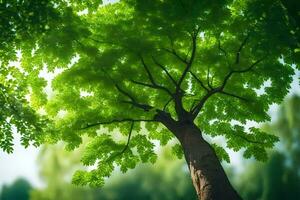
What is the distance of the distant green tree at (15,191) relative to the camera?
131ft

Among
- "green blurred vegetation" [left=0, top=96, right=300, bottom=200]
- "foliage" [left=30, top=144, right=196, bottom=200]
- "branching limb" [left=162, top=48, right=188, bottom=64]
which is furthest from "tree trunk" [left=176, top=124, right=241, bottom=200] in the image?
"foliage" [left=30, top=144, right=196, bottom=200]

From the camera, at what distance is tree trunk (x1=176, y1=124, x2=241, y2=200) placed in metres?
7.61

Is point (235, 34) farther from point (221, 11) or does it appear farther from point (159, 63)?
point (159, 63)

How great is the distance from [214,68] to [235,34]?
4.32 ft

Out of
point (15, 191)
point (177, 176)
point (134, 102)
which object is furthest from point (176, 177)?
point (15, 191)

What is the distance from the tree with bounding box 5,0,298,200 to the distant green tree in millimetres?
32855

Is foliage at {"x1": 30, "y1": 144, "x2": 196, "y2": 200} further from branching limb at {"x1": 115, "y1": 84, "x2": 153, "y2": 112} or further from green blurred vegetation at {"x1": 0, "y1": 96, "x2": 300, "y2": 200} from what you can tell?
branching limb at {"x1": 115, "y1": 84, "x2": 153, "y2": 112}

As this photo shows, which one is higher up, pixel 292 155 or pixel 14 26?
pixel 292 155

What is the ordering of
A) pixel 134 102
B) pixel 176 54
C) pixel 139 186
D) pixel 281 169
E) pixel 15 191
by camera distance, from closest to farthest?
pixel 176 54
pixel 134 102
pixel 281 169
pixel 139 186
pixel 15 191

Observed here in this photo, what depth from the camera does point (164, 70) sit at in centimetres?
1052

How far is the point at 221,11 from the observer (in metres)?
8.92

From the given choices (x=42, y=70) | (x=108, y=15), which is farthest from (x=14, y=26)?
(x=108, y=15)

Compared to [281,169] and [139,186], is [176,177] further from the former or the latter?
[281,169]

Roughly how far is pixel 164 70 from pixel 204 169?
355 centimetres
